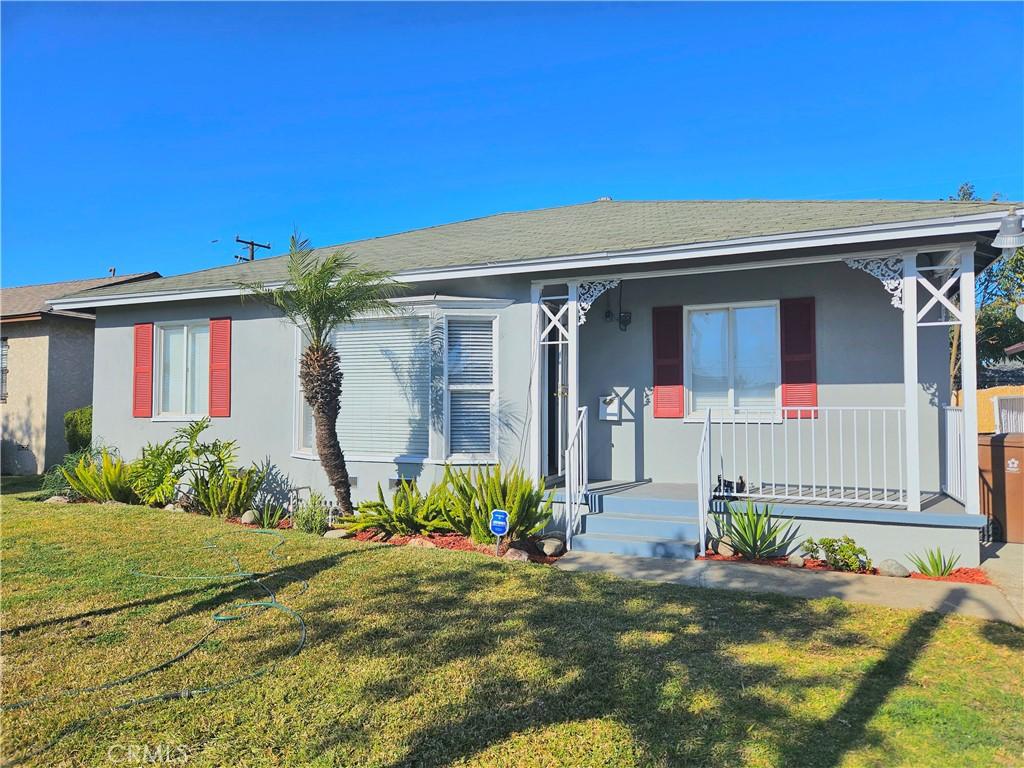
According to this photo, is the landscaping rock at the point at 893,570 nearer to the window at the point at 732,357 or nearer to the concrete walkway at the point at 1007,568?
the concrete walkway at the point at 1007,568

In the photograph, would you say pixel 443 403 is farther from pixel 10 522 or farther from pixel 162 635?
pixel 10 522

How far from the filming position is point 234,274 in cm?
1017

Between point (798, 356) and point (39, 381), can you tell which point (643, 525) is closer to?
point (798, 356)

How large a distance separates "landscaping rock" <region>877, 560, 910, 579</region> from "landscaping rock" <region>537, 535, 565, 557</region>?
2994 mm

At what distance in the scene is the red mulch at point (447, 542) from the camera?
20.9ft

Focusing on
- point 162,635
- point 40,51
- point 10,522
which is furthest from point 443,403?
point 40,51

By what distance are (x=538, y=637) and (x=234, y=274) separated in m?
8.41

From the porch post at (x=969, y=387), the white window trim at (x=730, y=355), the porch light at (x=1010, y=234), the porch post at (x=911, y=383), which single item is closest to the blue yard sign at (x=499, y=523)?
the white window trim at (x=730, y=355)

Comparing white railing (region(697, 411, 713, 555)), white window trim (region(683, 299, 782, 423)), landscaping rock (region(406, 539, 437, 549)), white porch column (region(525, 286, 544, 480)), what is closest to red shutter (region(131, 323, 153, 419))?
landscaping rock (region(406, 539, 437, 549))

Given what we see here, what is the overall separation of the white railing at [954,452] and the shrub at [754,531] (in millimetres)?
1689

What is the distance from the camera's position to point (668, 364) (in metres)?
8.14

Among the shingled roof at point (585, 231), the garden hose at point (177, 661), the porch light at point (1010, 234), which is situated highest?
the shingled roof at point (585, 231)

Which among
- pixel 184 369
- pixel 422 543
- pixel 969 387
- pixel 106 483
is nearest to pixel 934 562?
pixel 969 387

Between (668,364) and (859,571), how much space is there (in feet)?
10.7
